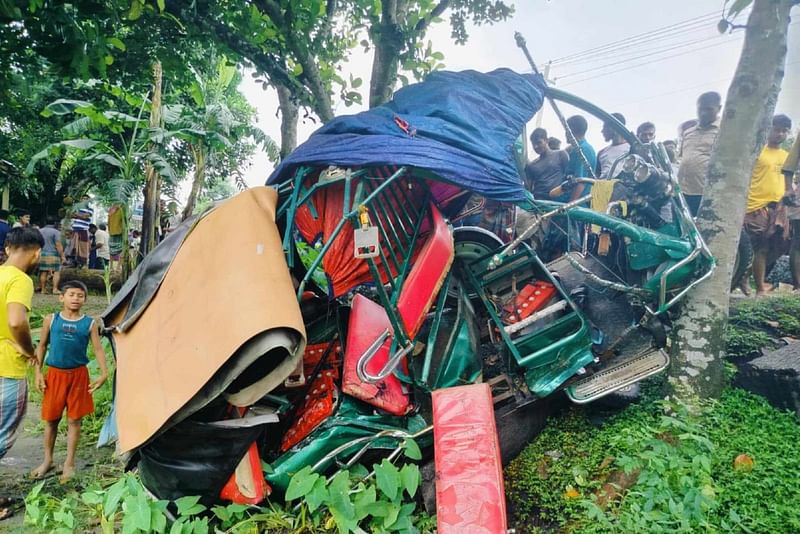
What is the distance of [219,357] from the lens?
2379mm

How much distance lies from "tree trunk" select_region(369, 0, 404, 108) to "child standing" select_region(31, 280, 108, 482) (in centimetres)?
300

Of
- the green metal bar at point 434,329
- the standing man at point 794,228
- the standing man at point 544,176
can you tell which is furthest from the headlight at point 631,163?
the standing man at point 794,228

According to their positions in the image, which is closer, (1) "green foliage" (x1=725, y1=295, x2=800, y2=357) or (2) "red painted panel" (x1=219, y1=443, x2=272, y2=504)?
(2) "red painted panel" (x1=219, y1=443, x2=272, y2=504)

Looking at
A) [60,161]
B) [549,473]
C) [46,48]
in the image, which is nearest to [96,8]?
[46,48]

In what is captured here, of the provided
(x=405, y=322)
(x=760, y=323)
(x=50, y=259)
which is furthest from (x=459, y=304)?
(x=50, y=259)

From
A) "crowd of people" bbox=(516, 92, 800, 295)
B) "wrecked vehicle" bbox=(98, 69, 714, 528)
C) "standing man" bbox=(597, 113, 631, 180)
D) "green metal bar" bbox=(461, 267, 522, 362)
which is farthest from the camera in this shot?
"standing man" bbox=(597, 113, 631, 180)

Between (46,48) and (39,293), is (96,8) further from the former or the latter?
(39,293)

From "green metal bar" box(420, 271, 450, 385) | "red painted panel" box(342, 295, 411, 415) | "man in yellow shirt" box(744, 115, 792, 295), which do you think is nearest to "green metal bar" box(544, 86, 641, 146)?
"green metal bar" box(420, 271, 450, 385)

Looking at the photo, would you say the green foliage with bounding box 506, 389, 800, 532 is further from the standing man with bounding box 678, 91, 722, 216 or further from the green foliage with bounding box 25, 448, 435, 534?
the standing man with bounding box 678, 91, 722, 216

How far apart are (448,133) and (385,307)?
1.19 metres

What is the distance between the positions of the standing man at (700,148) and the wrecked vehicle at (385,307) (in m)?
1.24

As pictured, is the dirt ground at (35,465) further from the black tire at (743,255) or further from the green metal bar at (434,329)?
the black tire at (743,255)

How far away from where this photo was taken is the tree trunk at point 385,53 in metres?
3.78

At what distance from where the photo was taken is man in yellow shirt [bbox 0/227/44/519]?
3.04 meters
